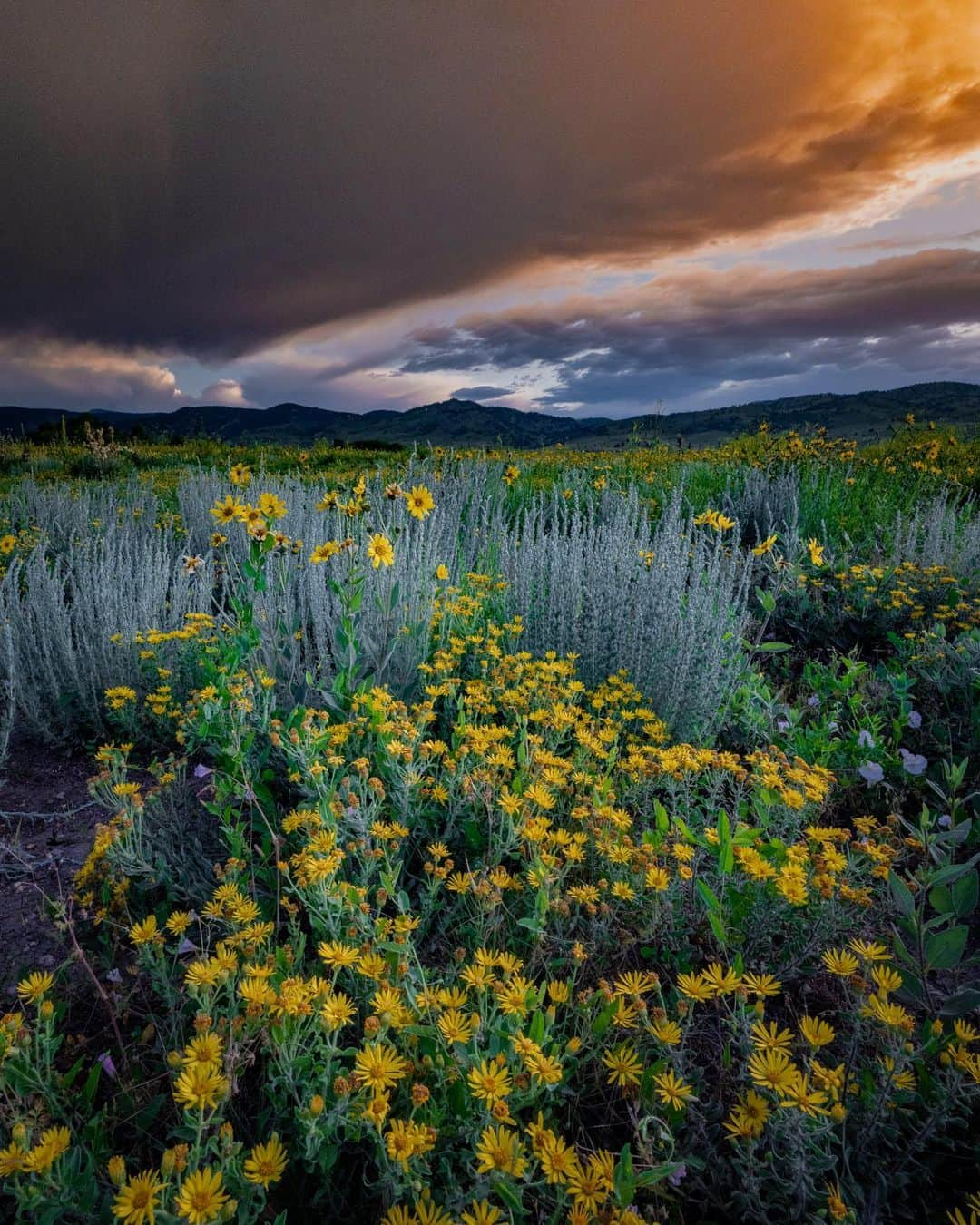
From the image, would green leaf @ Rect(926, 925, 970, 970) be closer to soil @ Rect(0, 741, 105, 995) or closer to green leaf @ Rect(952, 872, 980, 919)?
green leaf @ Rect(952, 872, 980, 919)

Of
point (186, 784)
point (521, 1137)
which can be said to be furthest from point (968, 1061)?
point (186, 784)

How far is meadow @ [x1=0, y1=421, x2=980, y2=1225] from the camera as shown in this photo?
108 centimetres

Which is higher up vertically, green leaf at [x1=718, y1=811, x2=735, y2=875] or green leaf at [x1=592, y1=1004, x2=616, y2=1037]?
green leaf at [x1=718, y1=811, x2=735, y2=875]

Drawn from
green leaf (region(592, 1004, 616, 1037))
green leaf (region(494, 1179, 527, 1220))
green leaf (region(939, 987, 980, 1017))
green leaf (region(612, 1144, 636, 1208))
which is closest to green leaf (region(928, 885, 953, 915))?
green leaf (region(939, 987, 980, 1017))

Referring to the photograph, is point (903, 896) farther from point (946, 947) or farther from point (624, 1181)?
point (624, 1181)

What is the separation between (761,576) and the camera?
4.75 metres

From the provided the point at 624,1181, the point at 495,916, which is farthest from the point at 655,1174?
the point at 495,916

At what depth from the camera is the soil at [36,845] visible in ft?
6.17

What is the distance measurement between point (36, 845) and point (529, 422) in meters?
117

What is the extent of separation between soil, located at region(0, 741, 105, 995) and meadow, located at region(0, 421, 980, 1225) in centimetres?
5

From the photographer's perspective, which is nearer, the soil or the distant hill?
the soil

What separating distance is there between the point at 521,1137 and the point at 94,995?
4.03 ft

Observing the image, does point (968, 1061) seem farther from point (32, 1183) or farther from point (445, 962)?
point (32, 1183)

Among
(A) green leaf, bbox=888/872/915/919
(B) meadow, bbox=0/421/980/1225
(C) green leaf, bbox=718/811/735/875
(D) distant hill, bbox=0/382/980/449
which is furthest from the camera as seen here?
(D) distant hill, bbox=0/382/980/449
